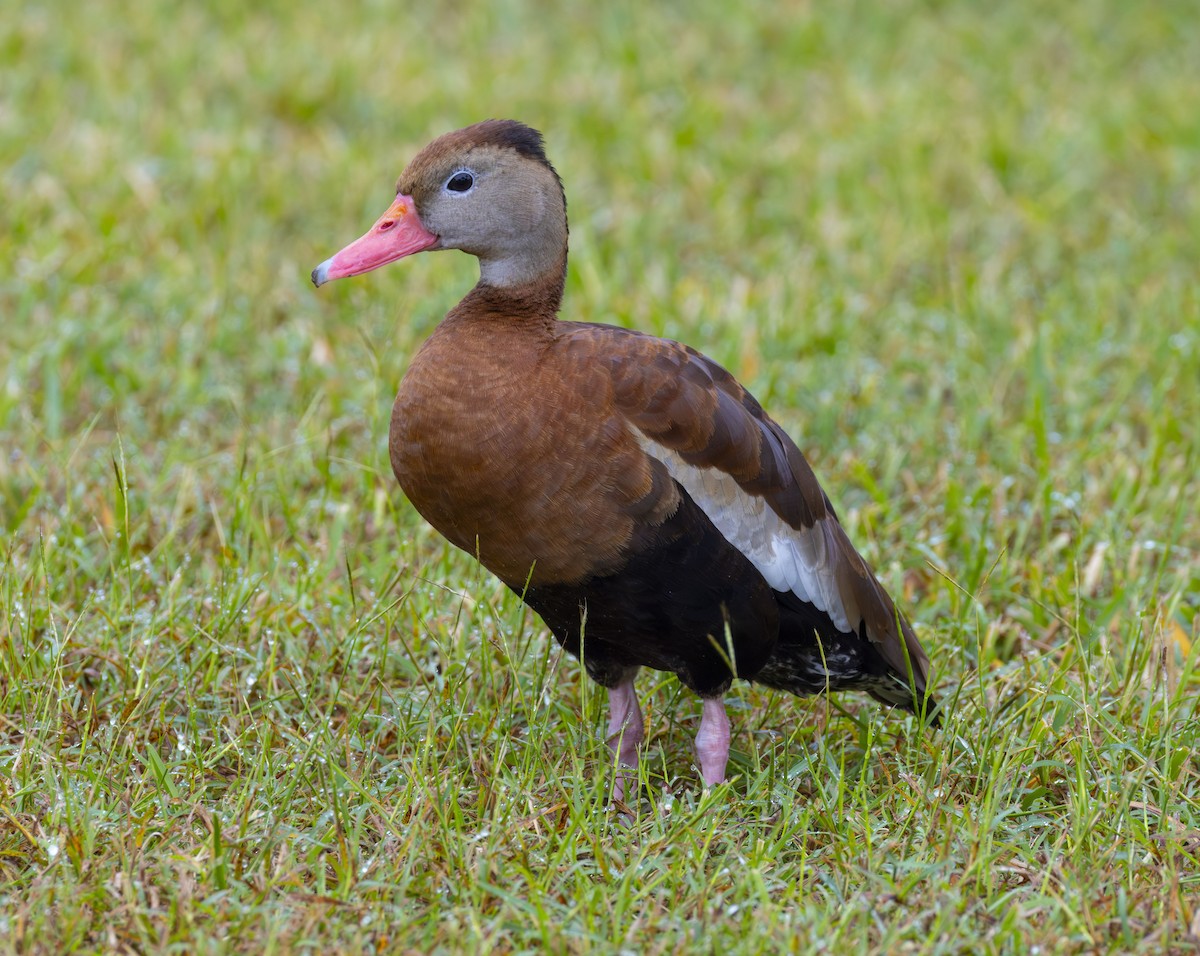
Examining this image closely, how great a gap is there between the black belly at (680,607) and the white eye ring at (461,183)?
830 mm

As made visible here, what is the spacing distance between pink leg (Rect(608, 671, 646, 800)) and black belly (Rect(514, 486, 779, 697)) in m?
0.16

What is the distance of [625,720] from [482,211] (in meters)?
Result: 1.18

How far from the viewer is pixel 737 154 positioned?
7.17 meters

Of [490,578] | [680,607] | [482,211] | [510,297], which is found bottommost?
[490,578]

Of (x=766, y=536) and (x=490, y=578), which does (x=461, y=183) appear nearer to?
(x=766, y=536)

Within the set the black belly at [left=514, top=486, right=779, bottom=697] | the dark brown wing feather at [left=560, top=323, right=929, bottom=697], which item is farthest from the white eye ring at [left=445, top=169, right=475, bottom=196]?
the black belly at [left=514, top=486, right=779, bottom=697]

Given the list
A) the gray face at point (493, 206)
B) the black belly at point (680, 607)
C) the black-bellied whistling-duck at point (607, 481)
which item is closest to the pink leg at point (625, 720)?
the black-bellied whistling-duck at point (607, 481)

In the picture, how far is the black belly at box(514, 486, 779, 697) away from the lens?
10.5 ft

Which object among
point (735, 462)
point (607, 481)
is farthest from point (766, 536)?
point (607, 481)

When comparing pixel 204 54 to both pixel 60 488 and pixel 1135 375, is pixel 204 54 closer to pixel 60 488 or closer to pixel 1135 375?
pixel 60 488

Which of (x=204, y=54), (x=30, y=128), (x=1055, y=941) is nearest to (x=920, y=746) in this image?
(x=1055, y=941)

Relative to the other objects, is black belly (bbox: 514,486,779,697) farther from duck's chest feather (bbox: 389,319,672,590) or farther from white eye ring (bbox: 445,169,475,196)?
white eye ring (bbox: 445,169,475,196)

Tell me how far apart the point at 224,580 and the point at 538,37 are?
5340 millimetres

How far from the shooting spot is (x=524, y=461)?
3104mm
